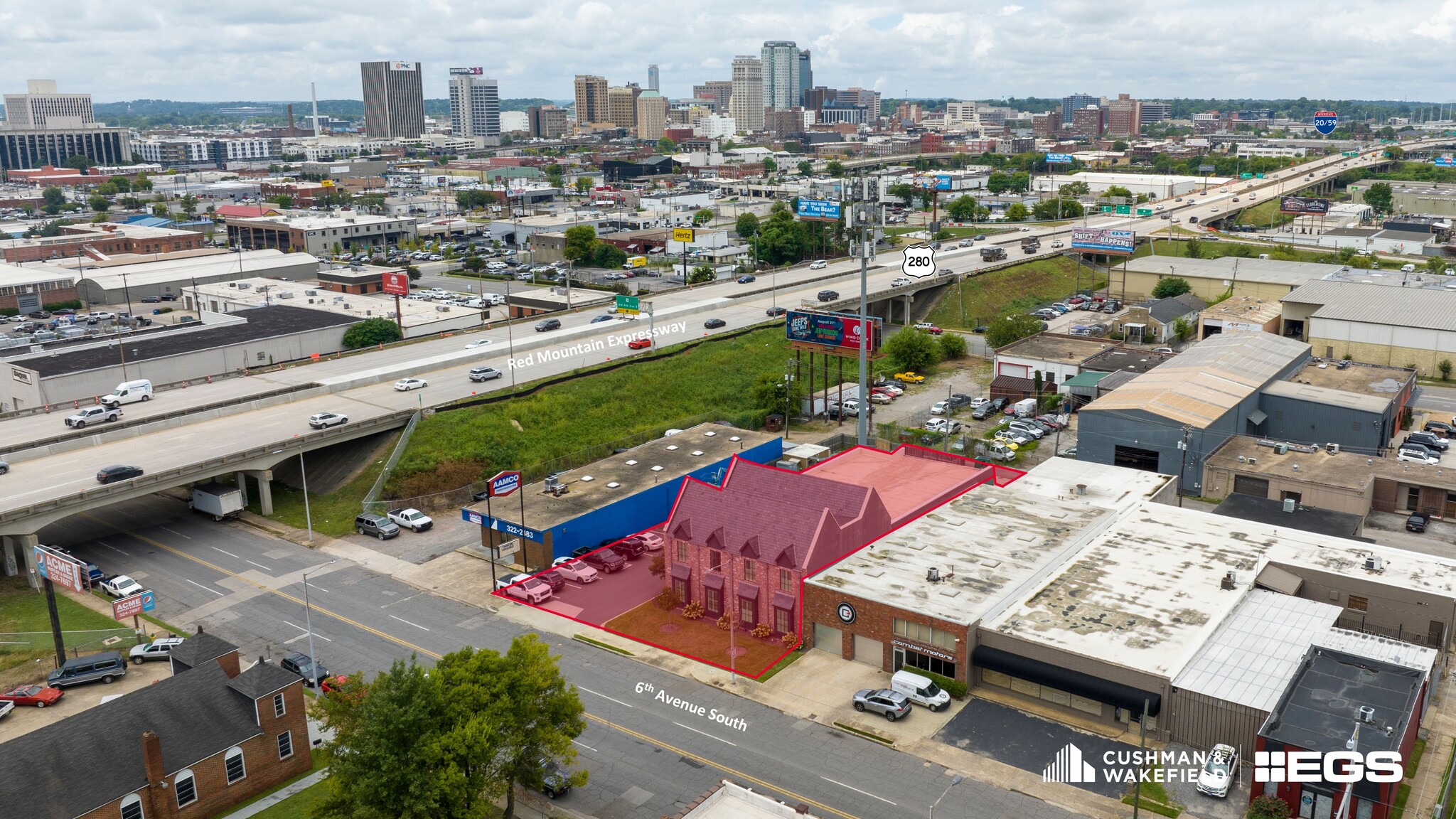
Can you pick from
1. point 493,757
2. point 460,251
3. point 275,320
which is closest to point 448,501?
point 493,757

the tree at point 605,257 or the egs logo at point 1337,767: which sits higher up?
the tree at point 605,257

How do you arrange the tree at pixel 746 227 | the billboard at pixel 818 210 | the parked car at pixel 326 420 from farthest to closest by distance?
1. the tree at pixel 746 227
2. the billboard at pixel 818 210
3. the parked car at pixel 326 420

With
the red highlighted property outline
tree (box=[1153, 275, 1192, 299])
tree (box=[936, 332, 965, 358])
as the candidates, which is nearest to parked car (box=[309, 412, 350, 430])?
the red highlighted property outline

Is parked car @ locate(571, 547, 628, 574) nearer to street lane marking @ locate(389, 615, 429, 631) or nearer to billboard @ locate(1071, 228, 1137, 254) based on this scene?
street lane marking @ locate(389, 615, 429, 631)

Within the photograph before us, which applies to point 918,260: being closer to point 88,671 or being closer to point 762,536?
point 762,536

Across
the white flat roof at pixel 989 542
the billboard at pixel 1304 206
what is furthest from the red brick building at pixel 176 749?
the billboard at pixel 1304 206

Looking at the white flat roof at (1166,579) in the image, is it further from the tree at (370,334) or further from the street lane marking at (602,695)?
the tree at (370,334)

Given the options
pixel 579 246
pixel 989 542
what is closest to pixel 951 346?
pixel 989 542

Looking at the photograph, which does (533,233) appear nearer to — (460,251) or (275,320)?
(460,251)
